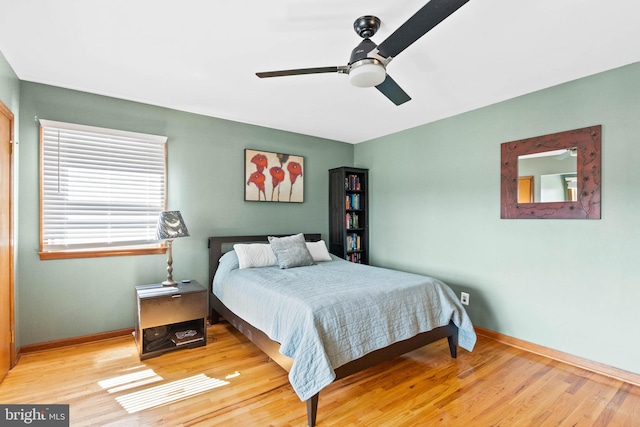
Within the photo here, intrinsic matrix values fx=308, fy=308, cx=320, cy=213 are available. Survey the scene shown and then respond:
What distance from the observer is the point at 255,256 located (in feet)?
11.2

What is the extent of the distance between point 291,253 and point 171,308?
1.28m

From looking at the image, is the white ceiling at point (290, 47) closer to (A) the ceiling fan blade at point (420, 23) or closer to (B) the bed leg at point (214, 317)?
(A) the ceiling fan blade at point (420, 23)

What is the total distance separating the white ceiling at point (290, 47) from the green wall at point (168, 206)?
23 centimetres

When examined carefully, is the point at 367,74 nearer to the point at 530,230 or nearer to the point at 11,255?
the point at 530,230

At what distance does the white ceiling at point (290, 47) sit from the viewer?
179 cm

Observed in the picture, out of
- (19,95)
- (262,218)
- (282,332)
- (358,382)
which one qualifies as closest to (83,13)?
(19,95)

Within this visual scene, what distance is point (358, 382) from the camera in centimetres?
234

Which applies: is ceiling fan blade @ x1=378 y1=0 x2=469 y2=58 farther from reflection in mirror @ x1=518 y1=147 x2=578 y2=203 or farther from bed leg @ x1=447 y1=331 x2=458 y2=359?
bed leg @ x1=447 y1=331 x2=458 y2=359

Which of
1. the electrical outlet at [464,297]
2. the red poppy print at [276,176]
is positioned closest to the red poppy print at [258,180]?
the red poppy print at [276,176]

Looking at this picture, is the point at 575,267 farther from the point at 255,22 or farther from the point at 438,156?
the point at 255,22

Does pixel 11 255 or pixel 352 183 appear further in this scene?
pixel 352 183

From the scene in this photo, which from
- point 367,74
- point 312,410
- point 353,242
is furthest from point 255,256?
point 367,74

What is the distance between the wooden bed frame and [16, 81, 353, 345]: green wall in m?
0.13

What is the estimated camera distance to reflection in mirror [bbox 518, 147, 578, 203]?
2.67 metres
